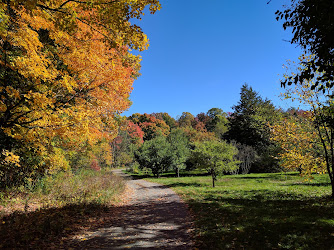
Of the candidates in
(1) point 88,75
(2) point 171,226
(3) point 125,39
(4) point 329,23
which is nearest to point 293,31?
(4) point 329,23

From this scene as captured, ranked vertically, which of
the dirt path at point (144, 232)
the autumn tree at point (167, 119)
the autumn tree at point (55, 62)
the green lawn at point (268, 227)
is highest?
the autumn tree at point (167, 119)

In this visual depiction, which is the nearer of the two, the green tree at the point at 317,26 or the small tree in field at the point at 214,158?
the green tree at the point at 317,26

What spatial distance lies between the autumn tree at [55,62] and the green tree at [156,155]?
15.2m

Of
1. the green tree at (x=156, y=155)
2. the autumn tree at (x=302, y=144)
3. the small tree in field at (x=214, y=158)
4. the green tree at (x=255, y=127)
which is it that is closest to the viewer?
the autumn tree at (x=302, y=144)

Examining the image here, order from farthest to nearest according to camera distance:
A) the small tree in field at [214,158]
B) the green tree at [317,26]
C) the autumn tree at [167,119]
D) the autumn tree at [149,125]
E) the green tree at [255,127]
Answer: the autumn tree at [167,119], the autumn tree at [149,125], the green tree at [255,127], the small tree in field at [214,158], the green tree at [317,26]

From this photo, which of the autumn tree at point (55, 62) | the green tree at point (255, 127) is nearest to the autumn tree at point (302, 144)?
the autumn tree at point (55, 62)

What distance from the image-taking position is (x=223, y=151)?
16.3 meters

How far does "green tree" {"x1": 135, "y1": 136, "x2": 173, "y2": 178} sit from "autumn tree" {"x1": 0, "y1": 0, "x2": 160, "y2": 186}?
15242mm

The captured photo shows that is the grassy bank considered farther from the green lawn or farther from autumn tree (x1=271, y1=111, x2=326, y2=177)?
autumn tree (x1=271, y1=111, x2=326, y2=177)

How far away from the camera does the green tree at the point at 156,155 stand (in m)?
25.4

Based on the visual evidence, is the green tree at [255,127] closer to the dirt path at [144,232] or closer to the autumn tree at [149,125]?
the dirt path at [144,232]

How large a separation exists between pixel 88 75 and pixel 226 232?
7498 mm

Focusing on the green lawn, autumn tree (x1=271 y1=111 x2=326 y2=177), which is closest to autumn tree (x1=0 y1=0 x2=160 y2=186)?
the green lawn

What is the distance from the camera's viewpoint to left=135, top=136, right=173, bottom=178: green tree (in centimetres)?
2541
